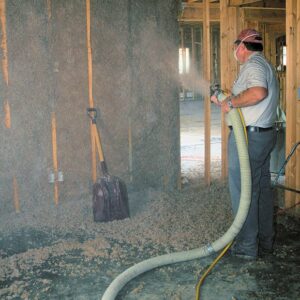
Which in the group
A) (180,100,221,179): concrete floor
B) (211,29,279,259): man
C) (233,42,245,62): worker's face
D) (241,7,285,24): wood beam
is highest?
(241,7,285,24): wood beam

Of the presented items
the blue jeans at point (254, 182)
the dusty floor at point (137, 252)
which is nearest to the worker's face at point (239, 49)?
the blue jeans at point (254, 182)

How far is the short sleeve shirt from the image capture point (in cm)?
283

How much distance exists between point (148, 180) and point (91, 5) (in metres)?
1.91

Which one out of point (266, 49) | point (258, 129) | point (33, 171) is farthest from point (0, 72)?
point (266, 49)

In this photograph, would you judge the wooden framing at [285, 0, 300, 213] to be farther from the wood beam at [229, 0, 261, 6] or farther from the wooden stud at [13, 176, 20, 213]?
the wooden stud at [13, 176, 20, 213]

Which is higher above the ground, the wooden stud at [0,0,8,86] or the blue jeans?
the wooden stud at [0,0,8,86]

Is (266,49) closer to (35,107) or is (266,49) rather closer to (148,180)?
(148,180)

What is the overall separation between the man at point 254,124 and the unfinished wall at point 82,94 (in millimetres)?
1710

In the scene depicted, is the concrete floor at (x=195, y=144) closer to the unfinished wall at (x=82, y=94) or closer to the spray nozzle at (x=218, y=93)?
the unfinished wall at (x=82, y=94)

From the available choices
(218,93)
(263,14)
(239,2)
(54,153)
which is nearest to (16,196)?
(54,153)

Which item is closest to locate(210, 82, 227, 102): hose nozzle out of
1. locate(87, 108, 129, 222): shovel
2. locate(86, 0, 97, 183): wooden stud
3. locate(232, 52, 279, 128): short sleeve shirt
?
locate(232, 52, 279, 128): short sleeve shirt

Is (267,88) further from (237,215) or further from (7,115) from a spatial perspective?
(7,115)

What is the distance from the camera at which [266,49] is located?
8.20 metres

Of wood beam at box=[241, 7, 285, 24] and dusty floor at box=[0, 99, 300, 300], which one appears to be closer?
dusty floor at box=[0, 99, 300, 300]
